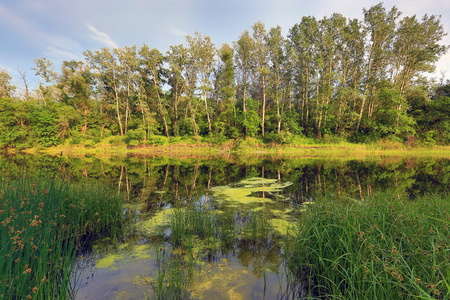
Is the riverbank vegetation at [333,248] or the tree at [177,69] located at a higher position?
the tree at [177,69]

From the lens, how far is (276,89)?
30.9 m

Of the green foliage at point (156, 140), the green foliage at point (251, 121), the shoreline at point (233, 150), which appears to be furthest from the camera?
the green foliage at point (156, 140)

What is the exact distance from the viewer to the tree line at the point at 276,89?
2902 cm

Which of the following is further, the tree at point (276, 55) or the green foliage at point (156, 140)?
the green foliage at point (156, 140)

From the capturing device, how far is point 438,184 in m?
9.91

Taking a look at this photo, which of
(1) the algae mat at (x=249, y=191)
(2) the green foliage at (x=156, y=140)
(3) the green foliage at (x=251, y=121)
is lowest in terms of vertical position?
(1) the algae mat at (x=249, y=191)

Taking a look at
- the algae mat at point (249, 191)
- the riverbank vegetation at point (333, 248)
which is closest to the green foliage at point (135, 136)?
the algae mat at point (249, 191)

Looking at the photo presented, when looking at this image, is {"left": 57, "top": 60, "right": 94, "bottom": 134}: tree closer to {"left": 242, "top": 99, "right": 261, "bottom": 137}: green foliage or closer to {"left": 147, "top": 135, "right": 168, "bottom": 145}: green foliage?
{"left": 147, "top": 135, "right": 168, "bottom": 145}: green foliage

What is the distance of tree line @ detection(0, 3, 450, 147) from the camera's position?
29.0 meters

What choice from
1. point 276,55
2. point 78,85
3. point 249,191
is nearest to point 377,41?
point 276,55

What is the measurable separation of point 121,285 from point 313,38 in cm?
3688

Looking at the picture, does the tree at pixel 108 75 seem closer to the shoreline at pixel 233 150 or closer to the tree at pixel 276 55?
the shoreline at pixel 233 150

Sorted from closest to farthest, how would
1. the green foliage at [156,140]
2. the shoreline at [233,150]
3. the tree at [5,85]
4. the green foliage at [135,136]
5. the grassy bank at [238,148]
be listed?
the shoreline at [233,150]
the grassy bank at [238,148]
the green foliage at [135,136]
the green foliage at [156,140]
the tree at [5,85]

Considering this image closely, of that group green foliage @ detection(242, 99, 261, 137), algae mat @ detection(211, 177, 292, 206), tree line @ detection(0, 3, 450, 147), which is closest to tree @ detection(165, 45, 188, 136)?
tree line @ detection(0, 3, 450, 147)
